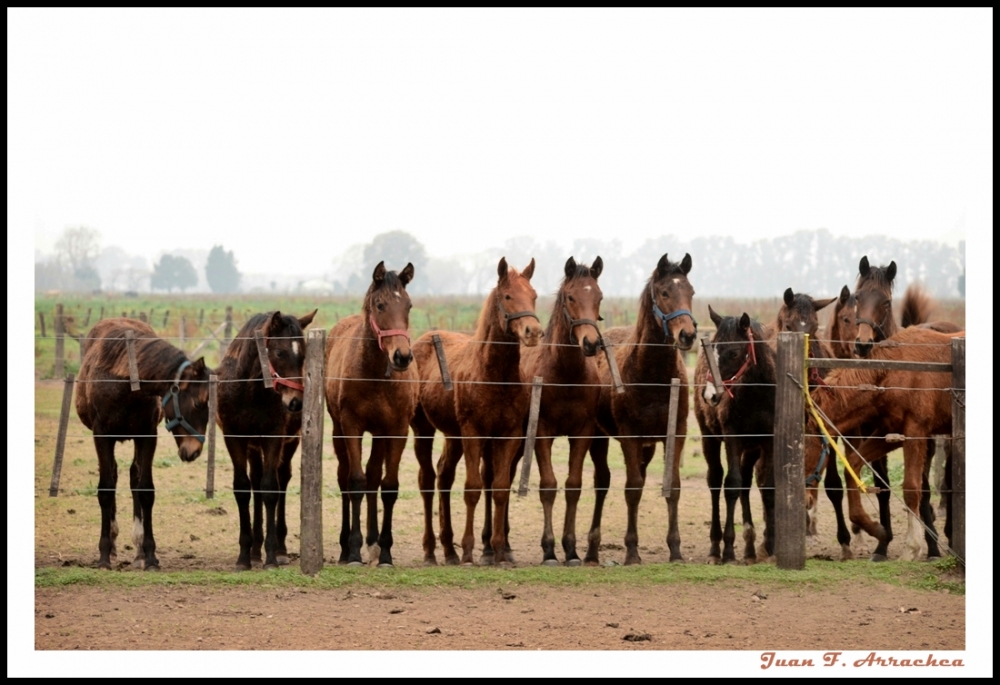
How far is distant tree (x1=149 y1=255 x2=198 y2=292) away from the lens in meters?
136

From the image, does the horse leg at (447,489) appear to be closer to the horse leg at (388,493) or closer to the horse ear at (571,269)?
the horse leg at (388,493)

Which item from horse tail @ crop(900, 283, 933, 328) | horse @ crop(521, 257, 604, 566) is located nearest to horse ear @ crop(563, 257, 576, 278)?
horse @ crop(521, 257, 604, 566)

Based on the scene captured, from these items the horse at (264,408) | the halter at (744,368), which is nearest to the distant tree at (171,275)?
the horse at (264,408)

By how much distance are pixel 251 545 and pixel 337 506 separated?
333 centimetres

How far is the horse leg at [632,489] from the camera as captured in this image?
9414 mm

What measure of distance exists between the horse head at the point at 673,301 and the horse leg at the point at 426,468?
258cm

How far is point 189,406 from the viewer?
8.91 metres

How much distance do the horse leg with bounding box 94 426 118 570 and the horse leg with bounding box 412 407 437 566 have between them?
2712mm

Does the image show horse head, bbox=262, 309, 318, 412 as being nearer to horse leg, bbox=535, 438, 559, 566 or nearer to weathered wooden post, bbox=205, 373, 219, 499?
weathered wooden post, bbox=205, 373, 219, 499

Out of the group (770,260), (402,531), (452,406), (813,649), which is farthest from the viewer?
(770,260)

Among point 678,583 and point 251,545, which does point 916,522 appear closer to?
point 678,583

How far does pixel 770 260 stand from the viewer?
179 meters

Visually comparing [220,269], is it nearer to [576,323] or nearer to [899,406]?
[576,323]

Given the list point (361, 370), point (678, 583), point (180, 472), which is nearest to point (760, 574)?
point (678, 583)
